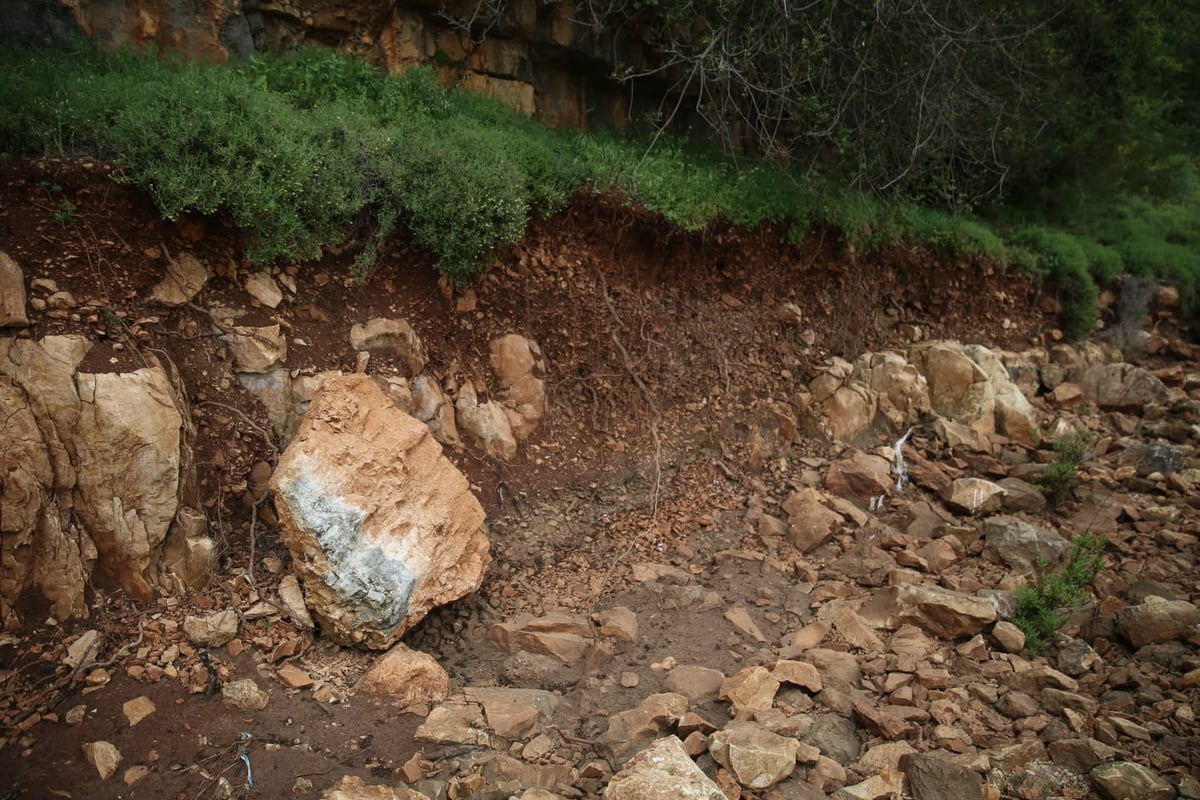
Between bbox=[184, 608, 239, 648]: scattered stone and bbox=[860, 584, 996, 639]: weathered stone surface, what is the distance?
3.84 meters

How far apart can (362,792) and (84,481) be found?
2.10 m

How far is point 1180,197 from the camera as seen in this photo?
12227 millimetres

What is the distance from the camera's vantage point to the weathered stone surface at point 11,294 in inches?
153

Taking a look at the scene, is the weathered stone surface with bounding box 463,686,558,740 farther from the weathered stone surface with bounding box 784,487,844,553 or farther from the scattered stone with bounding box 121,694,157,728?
the weathered stone surface with bounding box 784,487,844,553

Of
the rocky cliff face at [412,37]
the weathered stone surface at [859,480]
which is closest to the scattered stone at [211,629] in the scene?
the rocky cliff face at [412,37]

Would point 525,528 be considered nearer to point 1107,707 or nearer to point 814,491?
point 814,491

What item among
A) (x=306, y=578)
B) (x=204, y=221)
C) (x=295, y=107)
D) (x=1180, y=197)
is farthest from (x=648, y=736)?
(x=1180, y=197)

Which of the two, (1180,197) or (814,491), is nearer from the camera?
(814,491)

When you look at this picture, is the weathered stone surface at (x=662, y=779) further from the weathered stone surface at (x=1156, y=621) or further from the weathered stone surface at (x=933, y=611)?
the weathered stone surface at (x=1156, y=621)

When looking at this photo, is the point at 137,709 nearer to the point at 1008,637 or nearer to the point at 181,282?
the point at 181,282

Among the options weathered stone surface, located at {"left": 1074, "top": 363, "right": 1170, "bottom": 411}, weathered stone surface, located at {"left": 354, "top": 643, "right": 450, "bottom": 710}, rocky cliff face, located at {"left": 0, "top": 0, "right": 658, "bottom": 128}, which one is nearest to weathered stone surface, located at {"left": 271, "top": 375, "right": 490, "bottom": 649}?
weathered stone surface, located at {"left": 354, "top": 643, "right": 450, "bottom": 710}

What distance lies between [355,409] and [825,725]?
303 centimetres

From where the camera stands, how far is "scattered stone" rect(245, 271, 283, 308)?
489cm

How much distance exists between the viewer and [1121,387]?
8.90 metres
